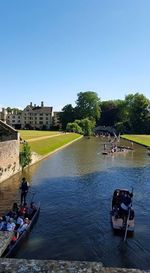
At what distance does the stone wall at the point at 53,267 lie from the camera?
5406 millimetres

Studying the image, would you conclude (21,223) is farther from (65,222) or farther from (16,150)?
(16,150)

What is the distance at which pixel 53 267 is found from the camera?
553 cm

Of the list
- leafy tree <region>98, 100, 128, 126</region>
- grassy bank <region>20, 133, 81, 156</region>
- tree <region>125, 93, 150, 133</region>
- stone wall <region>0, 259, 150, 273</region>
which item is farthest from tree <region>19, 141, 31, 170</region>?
leafy tree <region>98, 100, 128, 126</region>

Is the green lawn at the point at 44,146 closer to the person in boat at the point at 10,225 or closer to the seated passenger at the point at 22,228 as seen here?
the seated passenger at the point at 22,228

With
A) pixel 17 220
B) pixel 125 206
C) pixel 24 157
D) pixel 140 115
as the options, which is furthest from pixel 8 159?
pixel 140 115

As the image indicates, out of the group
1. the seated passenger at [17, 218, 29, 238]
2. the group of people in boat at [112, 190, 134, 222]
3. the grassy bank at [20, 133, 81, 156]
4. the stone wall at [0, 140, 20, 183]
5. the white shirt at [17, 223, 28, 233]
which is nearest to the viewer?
the seated passenger at [17, 218, 29, 238]

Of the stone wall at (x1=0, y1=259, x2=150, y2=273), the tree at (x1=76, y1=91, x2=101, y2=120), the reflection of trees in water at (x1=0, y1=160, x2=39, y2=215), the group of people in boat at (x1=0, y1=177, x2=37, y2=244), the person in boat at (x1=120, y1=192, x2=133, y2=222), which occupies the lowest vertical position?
the reflection of trees in water at (x1=0, y1=160, x2=39, y2=215)

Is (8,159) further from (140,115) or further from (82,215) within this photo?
(140,115)

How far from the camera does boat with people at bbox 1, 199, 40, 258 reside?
1761cm

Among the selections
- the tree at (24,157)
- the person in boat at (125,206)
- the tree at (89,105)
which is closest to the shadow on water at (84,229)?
the person in boat at (125,206)

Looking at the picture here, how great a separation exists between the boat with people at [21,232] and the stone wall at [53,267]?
1217cm

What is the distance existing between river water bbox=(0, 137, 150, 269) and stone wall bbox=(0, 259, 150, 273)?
12.3 meters

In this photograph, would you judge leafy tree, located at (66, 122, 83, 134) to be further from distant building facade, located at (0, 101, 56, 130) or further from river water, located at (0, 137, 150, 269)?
river water, located at (0, 137, 150, 269)

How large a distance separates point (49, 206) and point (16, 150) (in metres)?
17.4
